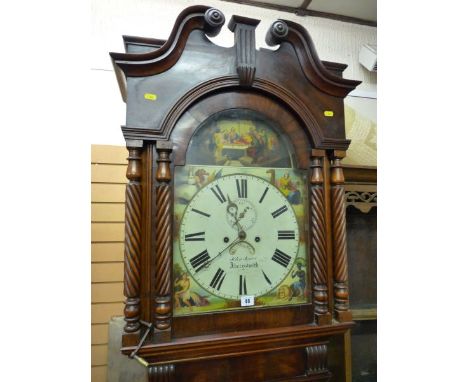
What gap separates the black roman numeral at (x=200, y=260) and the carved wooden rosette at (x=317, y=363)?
0.40 m

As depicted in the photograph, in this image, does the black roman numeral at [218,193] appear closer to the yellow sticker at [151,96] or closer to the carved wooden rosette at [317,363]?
the yellow sticker at [151,96]

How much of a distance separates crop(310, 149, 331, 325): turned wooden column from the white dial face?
0.06 meters

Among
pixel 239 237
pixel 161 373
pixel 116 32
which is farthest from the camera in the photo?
pixel 116 32

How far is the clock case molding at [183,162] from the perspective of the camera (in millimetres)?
803

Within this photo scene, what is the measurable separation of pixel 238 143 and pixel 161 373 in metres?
0.65

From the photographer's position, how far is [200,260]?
852mm

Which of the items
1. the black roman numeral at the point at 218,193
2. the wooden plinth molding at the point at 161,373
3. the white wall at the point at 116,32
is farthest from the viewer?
the white wall at the point at 116,32

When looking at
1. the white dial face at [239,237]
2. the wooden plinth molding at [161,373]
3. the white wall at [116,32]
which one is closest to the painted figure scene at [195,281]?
the white dial face at [239,237]

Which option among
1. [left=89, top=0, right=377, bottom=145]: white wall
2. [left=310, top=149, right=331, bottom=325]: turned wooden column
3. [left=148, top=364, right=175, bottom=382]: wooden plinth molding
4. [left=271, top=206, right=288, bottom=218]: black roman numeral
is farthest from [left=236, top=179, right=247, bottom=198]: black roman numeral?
[left=89, top=0, right=377, bottom=145]: white wall

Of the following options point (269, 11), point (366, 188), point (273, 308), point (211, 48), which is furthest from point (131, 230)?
point (269, 11)

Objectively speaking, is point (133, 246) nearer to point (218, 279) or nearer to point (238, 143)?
point (218, 279)

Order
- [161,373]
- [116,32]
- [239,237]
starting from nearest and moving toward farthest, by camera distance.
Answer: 1. [161,373]
2. [239,237]
3. [116,32]

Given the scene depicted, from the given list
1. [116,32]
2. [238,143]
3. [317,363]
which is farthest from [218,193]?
[116,32]

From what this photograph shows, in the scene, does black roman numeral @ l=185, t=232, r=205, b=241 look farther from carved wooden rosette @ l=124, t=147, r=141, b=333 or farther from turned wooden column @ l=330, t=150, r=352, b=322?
turned wooden column @ l=330, t=150, r=352, b=322
